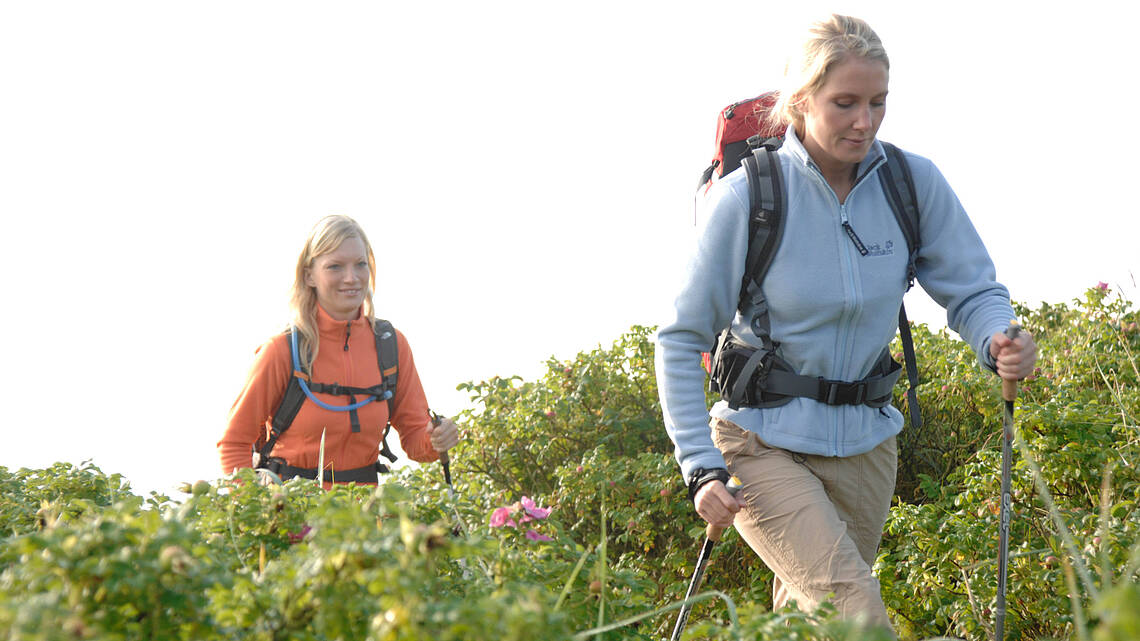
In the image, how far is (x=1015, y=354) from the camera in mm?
3818

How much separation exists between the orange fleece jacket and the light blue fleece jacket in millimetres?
2320

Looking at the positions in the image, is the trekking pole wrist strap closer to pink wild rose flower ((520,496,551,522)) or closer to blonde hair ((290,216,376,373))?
pink wild rose flower ((520,496,551,522))

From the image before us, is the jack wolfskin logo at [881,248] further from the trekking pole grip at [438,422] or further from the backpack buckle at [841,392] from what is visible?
the trekking pole grip at [438,422]

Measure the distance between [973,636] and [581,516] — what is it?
2468 mm

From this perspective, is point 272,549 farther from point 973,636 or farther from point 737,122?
point 973,636

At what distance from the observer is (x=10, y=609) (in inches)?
73.0

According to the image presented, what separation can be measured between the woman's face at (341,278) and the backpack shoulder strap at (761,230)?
2.72 meters

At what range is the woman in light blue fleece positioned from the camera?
144 inches

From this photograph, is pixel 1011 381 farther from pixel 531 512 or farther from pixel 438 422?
pixel 438 422

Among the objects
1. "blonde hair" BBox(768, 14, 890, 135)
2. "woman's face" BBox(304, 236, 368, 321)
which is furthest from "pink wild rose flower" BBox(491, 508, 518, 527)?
"woman's face" BBox(304, 236, 368, 321)

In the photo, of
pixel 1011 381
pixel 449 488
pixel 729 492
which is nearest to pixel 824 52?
pixel 1011 381

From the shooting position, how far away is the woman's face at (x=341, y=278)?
597 cm

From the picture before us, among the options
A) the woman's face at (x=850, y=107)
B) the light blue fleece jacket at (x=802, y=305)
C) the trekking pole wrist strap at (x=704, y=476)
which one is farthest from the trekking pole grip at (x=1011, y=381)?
the trekking pole wrist strap at (x=704, y=476)

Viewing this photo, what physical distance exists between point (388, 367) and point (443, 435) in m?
0.86
